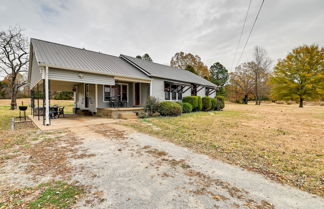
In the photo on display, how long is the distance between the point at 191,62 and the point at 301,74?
21882mm

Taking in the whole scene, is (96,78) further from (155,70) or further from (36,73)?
(155,70)

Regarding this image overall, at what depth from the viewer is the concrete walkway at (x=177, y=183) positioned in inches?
79.4

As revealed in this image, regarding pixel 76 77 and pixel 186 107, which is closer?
pixel 76 77

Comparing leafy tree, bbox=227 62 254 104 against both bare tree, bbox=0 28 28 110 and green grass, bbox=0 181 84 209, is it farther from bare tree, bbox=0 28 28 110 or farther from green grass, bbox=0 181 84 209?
bare tree, bbox=0 28 28 110

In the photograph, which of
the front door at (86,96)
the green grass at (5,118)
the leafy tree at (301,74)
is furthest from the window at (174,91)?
the leafy tree at (301,74)

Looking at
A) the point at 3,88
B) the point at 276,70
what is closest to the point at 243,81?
the point at 276,70

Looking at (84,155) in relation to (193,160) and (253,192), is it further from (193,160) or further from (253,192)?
(253,192)

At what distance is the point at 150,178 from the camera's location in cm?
266

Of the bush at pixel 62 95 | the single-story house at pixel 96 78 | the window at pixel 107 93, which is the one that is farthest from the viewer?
the bush at pixel 62 95

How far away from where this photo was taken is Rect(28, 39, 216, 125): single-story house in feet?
26.8

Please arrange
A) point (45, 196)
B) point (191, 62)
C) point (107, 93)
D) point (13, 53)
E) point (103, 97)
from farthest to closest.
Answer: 1. point (191, 62)
2. point (13, 53)
3. point (107, 93)
4. point (103, 97)
5. point (45, 196)

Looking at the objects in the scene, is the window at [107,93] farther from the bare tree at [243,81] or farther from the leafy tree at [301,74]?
the bare tree at [243,81]

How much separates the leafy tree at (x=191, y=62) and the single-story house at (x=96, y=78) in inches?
883

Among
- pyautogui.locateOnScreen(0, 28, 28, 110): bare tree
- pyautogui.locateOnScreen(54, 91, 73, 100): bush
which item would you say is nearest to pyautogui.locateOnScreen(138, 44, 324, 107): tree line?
pyautogui.locateOnScreen(0, 28, 28, 110): bare tree
